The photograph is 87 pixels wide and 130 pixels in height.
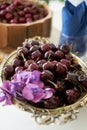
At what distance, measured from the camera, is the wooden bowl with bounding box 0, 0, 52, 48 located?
87cm

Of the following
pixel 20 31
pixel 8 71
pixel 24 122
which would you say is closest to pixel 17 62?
pixel 8 71

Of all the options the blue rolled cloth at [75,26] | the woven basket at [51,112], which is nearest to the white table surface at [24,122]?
the woven basket at [51,112]

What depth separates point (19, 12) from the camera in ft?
2.99

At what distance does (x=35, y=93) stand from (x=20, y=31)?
1.12 feet

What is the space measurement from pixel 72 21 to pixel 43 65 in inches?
10.4

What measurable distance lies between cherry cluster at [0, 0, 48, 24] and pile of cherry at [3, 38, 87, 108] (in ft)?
0.68

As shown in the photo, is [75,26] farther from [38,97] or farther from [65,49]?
[38,97]

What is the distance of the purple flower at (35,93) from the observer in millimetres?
575

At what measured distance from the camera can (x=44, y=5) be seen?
98 centimetres

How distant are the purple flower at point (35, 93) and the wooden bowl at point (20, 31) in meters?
0.33

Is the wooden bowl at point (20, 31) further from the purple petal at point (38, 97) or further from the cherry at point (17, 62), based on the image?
the purple petal at point (38, 97)

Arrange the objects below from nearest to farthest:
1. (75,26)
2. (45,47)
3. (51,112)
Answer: (51,112)
(45,47)
(75,26)

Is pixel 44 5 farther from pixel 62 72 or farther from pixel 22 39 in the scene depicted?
pixel 62 72

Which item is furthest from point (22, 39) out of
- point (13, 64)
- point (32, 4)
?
point (13, 64)
